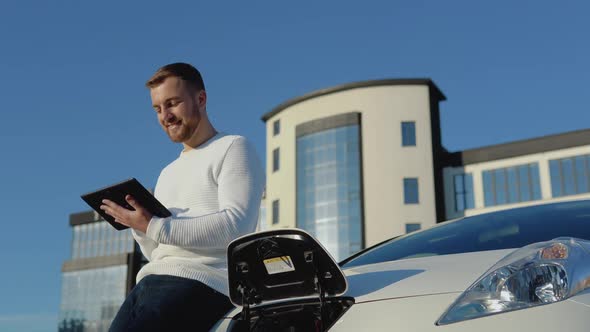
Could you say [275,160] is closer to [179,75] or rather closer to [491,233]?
[491,233]

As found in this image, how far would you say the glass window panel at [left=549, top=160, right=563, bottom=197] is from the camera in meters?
39.5

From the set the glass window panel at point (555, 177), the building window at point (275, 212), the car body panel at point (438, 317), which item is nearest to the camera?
the car body panel at point (438, 317)

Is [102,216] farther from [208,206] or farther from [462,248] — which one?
[462,248]

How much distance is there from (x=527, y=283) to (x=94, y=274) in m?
72.3

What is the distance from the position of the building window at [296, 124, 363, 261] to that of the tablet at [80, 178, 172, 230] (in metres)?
39.5

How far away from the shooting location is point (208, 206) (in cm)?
225

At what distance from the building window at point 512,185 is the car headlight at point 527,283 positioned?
40128 millimetres

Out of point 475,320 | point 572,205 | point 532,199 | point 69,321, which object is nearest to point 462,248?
point 572,205

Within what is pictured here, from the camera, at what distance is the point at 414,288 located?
1.94 m

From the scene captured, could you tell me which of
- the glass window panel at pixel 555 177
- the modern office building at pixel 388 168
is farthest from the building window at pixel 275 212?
the glass window panel at pixel 555 177

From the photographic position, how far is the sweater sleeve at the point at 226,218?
83.5 inches

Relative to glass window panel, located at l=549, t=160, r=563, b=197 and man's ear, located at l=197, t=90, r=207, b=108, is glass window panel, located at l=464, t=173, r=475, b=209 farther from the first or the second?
man's ear, located at l=197, t=90, r=207, b=108

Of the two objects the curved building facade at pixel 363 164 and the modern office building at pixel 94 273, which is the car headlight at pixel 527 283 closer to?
the curved building facade at pixel 363 164

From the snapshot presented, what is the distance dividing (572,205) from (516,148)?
133 ft
